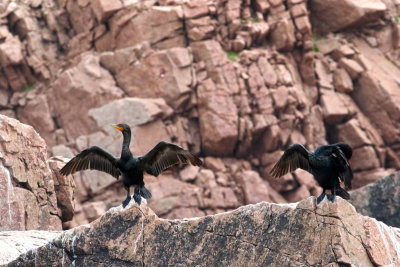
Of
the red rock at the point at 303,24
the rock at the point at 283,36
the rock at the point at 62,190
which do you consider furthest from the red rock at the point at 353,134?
the rock at the point at 62,190

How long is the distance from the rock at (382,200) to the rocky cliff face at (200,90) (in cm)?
666

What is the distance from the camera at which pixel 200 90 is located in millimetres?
27500

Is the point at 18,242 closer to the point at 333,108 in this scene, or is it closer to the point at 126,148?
the point at 126,148

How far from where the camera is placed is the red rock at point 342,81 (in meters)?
29.8

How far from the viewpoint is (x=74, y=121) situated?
27875 millimetres

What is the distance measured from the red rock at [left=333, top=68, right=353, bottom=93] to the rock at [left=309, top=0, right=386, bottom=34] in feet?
7.09

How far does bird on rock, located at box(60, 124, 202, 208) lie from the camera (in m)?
12.9

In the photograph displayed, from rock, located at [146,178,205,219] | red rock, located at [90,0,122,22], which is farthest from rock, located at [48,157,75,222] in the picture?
red rock, located at [90,0,122,22]

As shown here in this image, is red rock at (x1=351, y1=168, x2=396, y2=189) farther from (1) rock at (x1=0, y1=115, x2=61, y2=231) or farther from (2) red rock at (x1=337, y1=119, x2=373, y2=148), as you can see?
(1) rock at (x1=0, y1=115, x2=61, y2=231)

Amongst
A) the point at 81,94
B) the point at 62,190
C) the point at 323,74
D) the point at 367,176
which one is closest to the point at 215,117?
the point at 81,94

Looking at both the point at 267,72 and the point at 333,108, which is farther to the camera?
the point at 333,108

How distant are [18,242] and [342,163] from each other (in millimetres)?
5847

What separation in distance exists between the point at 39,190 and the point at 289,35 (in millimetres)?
15252

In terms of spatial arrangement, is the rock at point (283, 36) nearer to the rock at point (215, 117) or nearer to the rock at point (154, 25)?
the rock at point (215, 117)
